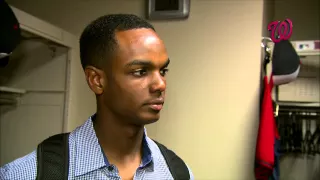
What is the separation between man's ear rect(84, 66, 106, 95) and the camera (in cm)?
82

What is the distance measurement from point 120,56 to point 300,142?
68.4 inches

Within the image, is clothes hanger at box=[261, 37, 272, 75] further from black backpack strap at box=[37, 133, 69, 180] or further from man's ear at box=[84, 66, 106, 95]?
black backpack strap at box=[37, 133, 69, 180]

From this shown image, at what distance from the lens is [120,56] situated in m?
0.79

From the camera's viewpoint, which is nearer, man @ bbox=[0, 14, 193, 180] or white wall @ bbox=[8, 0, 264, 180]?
man @ bbox=[0, 14, 193, 180]

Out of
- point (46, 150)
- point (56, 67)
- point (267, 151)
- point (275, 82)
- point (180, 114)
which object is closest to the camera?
point (46, 150)

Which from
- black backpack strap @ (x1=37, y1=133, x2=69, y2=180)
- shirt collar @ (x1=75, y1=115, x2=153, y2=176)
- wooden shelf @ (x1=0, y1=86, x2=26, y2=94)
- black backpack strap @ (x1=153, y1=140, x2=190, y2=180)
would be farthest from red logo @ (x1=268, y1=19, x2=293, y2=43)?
wooden shelf @ (x1=0, y1=86, x2=26, y2=94)

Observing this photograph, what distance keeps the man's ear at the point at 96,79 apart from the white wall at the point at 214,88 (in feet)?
3.77

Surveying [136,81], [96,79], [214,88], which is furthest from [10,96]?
[136,81]

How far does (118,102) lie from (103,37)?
17cm

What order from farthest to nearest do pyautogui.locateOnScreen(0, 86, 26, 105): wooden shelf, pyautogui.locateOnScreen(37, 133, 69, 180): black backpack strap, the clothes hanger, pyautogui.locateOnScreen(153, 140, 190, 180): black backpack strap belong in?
pyautogui.locateOnScreen(0, 86, 26, 105): wooden shelf → the clothes hanger → pyautogui.locateOnScreen(153, 140, 190, 180): black backpack strap → pyautogui.locateOnScreen(37, 133, 69, 180): black backpack strap

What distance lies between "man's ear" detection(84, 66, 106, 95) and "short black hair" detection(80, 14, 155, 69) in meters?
0.01

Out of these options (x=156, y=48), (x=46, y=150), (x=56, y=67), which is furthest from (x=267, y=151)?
(x=56, y=67)

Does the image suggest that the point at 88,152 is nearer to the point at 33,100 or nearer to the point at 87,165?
the point at 87,165

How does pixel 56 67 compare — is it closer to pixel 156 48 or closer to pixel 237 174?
pixel 237 174
